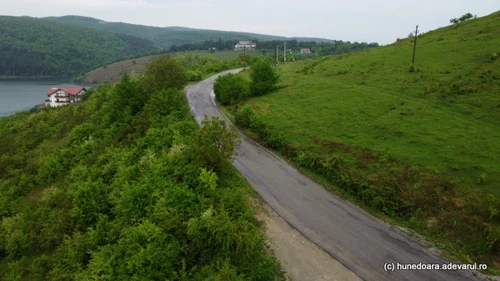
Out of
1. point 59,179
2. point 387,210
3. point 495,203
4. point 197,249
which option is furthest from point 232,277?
point 59,179

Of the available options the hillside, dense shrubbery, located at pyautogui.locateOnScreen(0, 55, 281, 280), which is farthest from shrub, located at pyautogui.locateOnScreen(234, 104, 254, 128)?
dense shrubbery, located at pyautogui.locateOnScreen(0, 55, 281, 280)

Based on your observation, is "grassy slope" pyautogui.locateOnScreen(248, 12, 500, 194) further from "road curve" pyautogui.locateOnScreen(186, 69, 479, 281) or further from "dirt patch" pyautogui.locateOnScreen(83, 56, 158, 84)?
"dirt patch" pyautogui.locateOnScreen(83, 56, 158, 84)

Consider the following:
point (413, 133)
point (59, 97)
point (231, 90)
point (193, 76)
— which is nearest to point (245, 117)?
point (231, 90)

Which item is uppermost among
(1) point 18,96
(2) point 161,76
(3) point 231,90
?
(2) point 161,76

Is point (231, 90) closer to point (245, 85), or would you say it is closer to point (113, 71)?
point (245, 85)

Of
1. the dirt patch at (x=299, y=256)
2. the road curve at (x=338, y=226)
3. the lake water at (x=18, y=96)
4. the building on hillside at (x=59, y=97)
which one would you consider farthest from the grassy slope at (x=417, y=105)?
the lake water at (x=18, y=96)

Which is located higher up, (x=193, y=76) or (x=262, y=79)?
(x=262, y=79)
